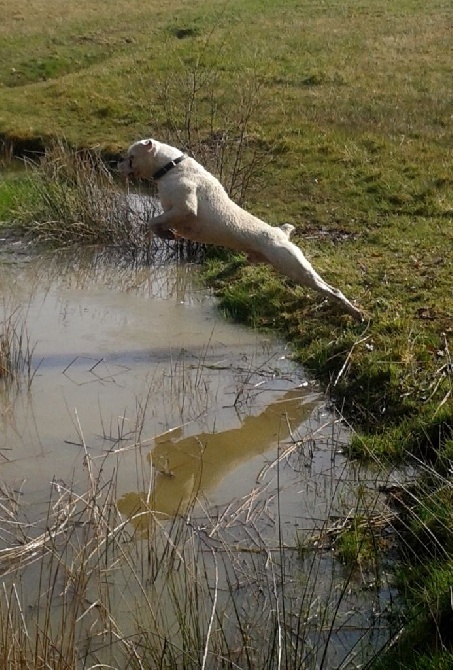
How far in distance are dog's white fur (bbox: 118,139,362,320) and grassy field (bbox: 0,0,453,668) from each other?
854mm

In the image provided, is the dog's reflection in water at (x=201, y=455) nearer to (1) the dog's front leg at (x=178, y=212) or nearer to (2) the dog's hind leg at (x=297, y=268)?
(2) the dog's hind leg at (x=297, y=268)

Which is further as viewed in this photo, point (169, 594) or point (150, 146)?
point (150, 146)

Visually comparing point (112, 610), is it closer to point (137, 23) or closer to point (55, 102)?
point (55, 102)

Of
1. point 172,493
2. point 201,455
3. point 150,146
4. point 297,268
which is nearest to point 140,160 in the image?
point 150,146

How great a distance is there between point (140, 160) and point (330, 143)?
7759mm

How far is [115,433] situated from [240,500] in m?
1.37

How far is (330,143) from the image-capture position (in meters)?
15.9

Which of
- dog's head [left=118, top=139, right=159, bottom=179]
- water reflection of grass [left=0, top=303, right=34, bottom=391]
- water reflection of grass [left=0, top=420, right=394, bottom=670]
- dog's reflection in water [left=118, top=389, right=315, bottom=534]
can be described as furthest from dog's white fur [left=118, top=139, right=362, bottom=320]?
water reflection of grass [left=0, top=420, right=394, bottom=670]

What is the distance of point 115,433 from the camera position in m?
7.15

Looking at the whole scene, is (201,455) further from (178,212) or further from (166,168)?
(166,168)

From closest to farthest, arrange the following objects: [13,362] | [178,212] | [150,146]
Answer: [13,362]
[178,212]
[150,146]

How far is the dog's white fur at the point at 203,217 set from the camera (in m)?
8.68

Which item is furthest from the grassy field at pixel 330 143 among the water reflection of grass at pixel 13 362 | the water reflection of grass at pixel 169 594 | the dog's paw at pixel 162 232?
the water reflection of grass at pixel 13 362

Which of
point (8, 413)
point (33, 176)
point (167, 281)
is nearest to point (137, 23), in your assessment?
point (33, 176)
